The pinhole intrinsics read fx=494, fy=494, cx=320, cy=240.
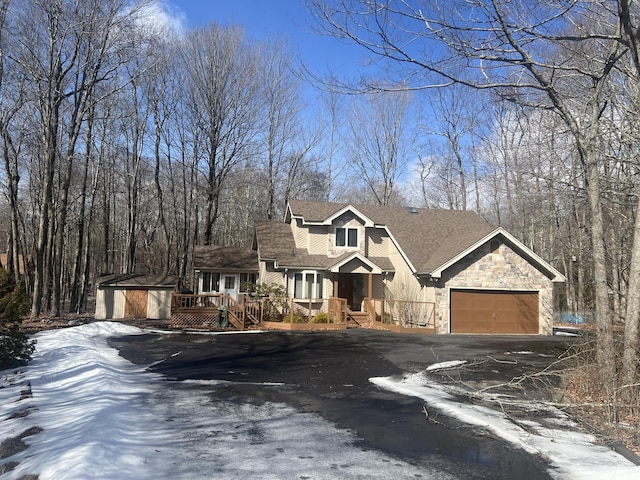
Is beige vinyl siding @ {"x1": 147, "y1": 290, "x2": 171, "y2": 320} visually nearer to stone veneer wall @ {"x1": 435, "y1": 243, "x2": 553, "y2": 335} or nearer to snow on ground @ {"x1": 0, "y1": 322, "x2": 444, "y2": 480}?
stone veneer wall @ {"x1": 435, "y1": 243, "x2": 553, "y2": 335}

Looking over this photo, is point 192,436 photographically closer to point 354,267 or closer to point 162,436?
point 162,436

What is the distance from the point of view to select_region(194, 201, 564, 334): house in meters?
22.1

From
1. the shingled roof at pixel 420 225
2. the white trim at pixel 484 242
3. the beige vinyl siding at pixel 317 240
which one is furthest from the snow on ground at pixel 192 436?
the beige vinyl siding at pixel 317 240

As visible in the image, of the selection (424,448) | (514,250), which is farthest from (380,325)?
(424,448)

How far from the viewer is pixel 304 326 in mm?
21609

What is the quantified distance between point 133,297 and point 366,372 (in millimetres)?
18878

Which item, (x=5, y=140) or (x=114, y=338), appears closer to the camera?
(x=114, y=338)

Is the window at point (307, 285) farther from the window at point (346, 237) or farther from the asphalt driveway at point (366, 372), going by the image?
the asphalt driveway at point (366, 372)

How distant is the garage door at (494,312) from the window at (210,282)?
13.1 metres

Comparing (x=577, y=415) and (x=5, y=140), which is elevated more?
(x=5, y=140)

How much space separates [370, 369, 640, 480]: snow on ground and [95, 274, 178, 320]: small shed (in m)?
20.5

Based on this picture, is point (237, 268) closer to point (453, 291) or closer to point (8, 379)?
point (453, 291)

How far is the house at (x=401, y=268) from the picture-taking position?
22.1 metres

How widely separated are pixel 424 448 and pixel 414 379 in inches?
188
